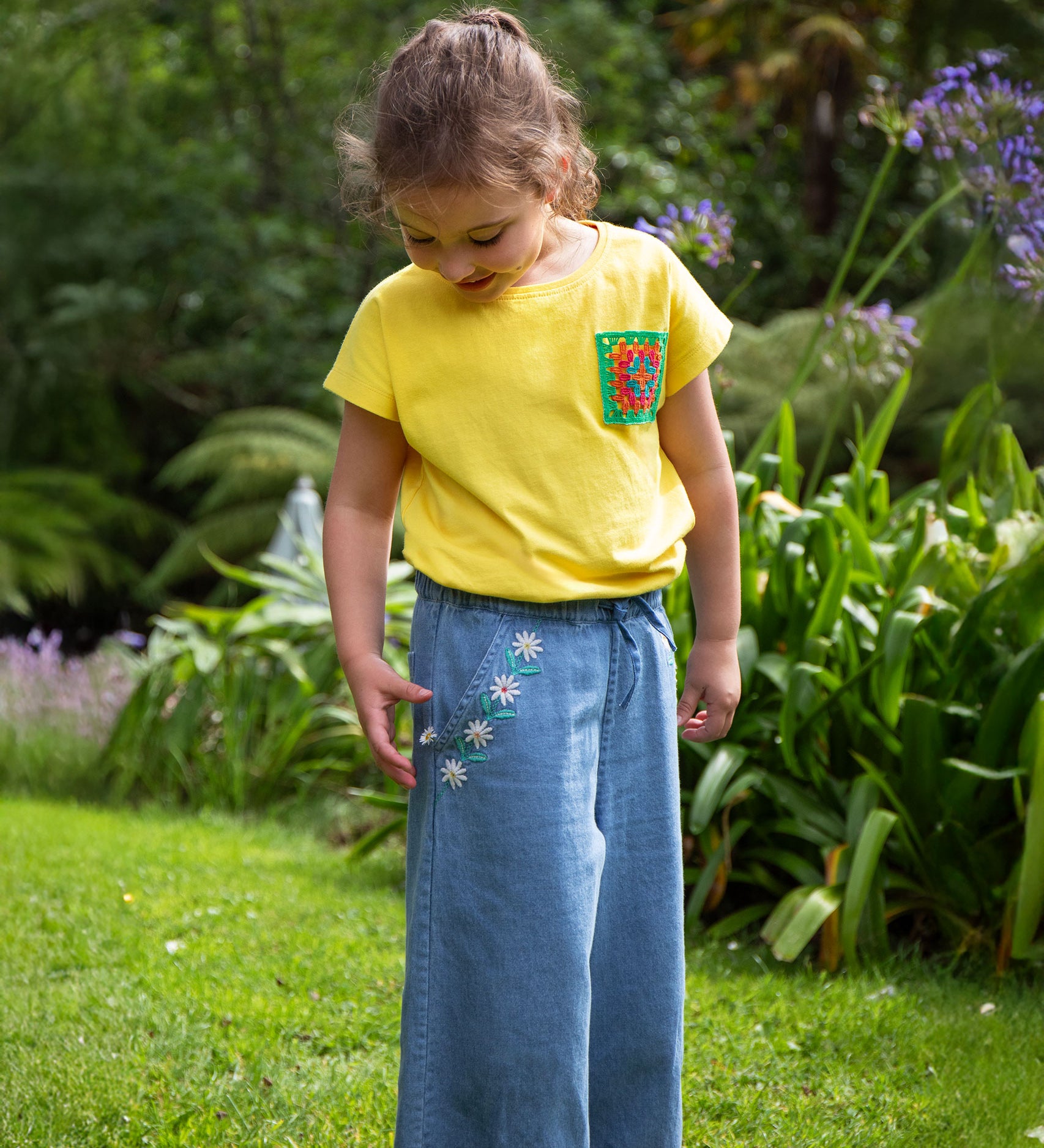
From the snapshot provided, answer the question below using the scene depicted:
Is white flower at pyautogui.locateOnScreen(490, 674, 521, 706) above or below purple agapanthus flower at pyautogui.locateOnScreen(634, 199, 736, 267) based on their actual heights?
below

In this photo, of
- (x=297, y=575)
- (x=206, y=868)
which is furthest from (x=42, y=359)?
(x=206, y=868)

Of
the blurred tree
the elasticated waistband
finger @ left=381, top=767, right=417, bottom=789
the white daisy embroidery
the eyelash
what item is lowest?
finger @ left=381, top=767, right=417, bottom=789

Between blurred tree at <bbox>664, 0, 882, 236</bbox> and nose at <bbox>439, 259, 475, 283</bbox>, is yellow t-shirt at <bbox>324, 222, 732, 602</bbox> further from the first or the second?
blurred tree at <bbox>664, 0, 882, 236</bbox>

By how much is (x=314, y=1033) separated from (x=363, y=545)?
3.92ft

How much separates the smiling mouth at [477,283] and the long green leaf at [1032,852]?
1.52m

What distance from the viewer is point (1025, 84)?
2807 mm

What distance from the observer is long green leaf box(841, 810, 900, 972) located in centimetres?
237

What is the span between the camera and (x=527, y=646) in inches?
50.3

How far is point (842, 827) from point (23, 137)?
25.6ft

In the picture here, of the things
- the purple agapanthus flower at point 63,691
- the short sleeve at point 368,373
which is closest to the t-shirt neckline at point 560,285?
the short sleeve at point 368,373

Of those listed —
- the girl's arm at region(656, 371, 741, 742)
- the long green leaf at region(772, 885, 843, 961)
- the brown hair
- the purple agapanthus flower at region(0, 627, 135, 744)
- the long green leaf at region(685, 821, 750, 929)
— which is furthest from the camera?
the purple agapanthus flower at region(0, 627, 135, 744)

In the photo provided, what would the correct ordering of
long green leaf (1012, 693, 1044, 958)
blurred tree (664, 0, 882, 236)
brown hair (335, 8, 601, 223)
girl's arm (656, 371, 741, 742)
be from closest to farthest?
brown hair (335, 8, 601, 223) < girl's arm (656, 371, 741, 742) < long green leaf (1012, 693, 1044, 958) < blurred tree (664, 0, 882, 236)

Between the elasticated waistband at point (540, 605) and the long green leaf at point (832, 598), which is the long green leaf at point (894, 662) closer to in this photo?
the long green leaf at point (832, 598)

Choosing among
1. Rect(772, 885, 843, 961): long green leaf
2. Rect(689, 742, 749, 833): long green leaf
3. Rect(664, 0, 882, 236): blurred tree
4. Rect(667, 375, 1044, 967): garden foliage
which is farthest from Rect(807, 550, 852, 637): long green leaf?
Rect(664, 0, 882, 236): blurred tree
